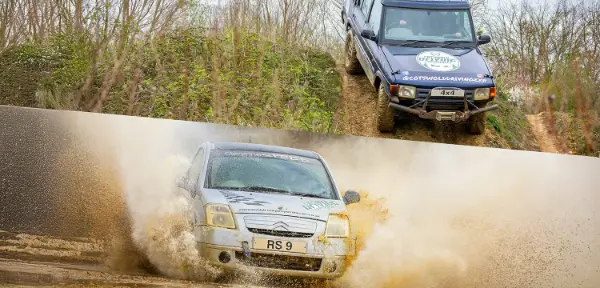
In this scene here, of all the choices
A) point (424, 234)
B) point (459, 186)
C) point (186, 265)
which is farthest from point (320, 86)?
point (186, 265)

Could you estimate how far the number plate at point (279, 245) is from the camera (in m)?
6.89

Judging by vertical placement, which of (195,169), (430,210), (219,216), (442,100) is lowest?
(430,210)

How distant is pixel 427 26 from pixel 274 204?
5158 millimetres

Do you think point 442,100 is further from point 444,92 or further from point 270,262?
point 270,262

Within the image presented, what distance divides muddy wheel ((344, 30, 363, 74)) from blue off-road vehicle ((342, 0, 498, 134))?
1166mm

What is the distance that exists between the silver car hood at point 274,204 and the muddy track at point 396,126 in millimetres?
4226

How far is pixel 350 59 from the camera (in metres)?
13.7

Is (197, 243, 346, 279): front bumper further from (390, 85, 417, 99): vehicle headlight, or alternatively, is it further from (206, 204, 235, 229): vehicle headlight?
(390, 85, 417, 99): vehicle headlight

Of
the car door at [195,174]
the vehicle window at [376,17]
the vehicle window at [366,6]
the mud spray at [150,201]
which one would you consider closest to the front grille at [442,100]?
the vehicle window at [376,17]

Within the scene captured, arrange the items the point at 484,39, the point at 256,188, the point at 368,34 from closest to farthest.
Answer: the point at 256,188
the point at 368,34
the point at 484,39

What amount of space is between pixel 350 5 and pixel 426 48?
2930 millimetres

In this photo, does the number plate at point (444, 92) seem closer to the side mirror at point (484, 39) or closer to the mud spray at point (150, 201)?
the side mirror at point (484, 39)

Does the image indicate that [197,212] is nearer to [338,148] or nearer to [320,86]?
[338,148]

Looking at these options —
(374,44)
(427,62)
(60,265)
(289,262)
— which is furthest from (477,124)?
(60,265)
